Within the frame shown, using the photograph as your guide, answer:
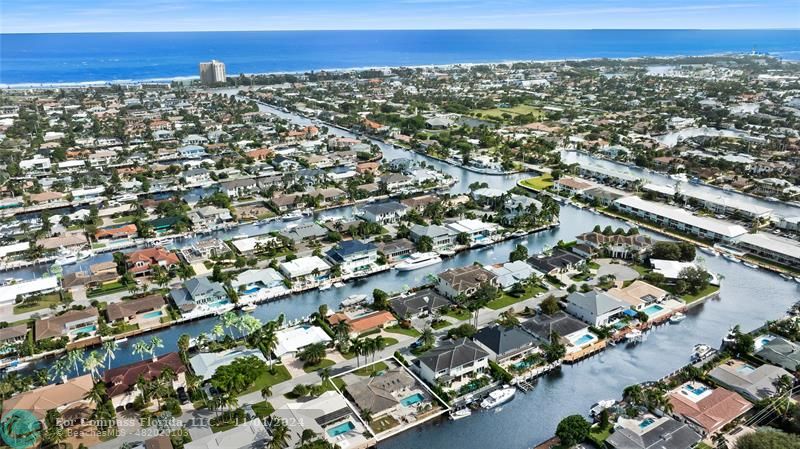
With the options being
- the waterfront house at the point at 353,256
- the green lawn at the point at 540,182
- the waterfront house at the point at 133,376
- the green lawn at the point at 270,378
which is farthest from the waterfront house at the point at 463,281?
the green lawn at the point at 540,182

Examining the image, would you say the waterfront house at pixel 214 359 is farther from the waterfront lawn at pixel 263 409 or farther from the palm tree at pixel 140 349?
the waterfront lawn at pixel 263 409

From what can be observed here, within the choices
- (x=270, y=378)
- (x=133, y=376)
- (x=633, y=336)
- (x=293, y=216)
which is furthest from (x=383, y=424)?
(x=293, y=216)

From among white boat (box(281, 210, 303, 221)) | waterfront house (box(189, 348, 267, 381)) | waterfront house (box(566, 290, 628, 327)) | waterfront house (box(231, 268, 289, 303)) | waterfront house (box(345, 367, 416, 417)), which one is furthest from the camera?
white boat (box(281, 210, 303, 221))

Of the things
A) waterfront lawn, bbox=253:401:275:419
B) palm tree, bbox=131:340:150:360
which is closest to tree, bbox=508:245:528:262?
waterfront lawn, bbox=253:401:275:419

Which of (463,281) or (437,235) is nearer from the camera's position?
(463,281)

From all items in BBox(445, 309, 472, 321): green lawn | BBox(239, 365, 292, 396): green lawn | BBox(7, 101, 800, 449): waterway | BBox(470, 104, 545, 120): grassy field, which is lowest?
BBox(7, 101, 800, 449): waterway

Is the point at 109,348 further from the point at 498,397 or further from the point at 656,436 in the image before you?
the point at 656,436

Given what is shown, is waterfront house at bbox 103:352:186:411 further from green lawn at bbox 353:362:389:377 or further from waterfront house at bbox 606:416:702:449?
waterfront house at bbox 606:416:702:449

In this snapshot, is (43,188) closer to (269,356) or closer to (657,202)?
(269,356)
